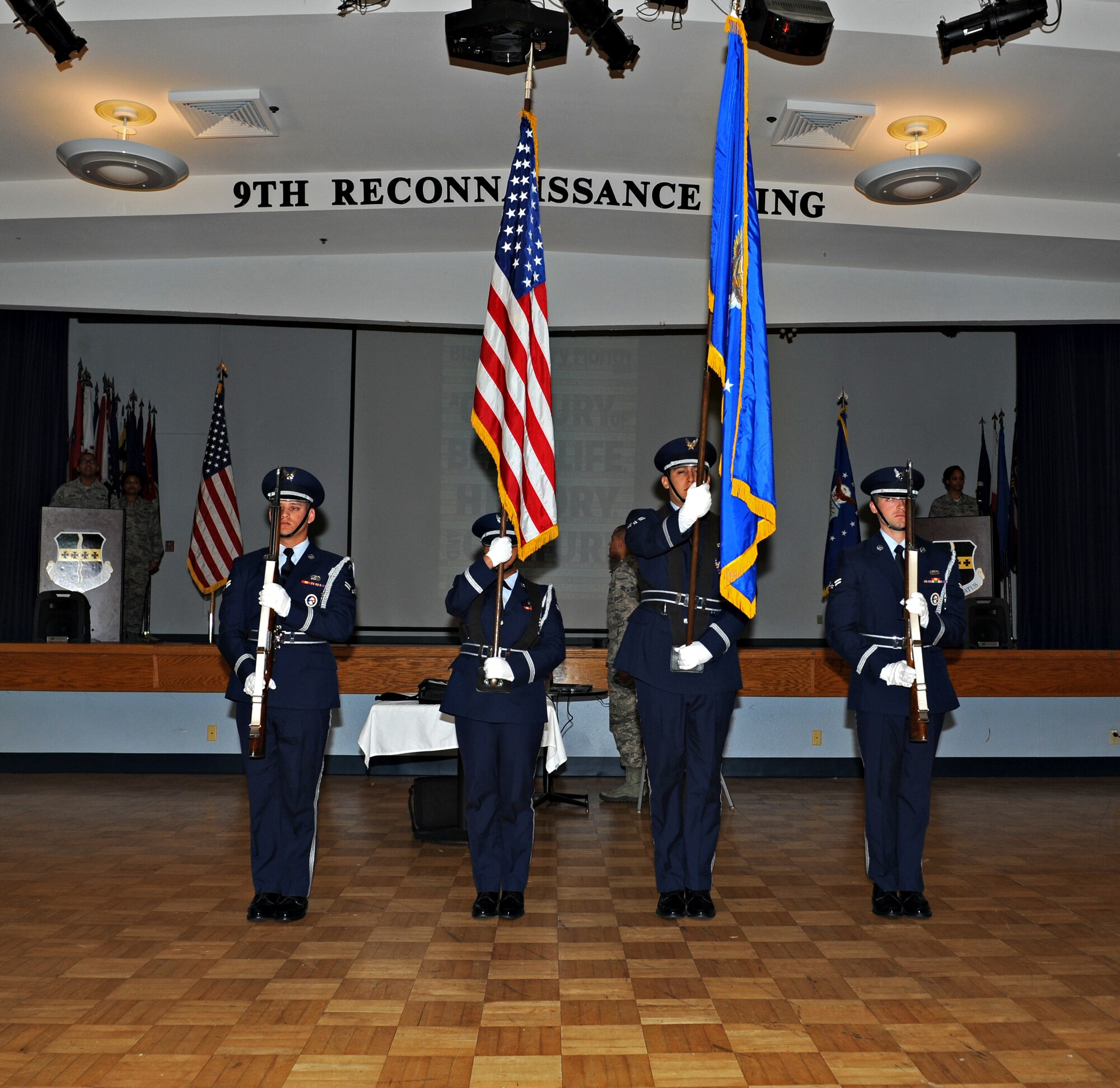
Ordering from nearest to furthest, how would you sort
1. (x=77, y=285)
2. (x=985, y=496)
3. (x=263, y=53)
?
(x=263, y=53)
(x=77, y=285)
(x=985, y=496)

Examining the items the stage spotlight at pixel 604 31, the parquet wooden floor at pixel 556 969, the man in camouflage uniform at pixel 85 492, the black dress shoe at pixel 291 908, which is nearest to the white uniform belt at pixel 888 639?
the parquet wooden floor at pixel 556 969

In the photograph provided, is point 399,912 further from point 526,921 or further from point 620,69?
point 620,69

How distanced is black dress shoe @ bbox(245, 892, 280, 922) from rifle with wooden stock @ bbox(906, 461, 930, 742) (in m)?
2.37

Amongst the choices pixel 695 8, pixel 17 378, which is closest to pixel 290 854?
pixel 695 8

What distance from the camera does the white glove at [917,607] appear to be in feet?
12.2

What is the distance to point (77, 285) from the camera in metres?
7.75

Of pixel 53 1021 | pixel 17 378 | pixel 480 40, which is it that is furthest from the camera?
pixel 17 378

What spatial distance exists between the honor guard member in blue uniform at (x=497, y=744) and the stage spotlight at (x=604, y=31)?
2.77 m

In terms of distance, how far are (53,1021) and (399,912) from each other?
138 cm

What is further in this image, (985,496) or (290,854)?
(985,496)

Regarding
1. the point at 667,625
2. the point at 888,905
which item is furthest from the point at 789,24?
the point at 888,905

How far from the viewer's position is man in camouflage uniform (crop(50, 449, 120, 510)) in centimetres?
827

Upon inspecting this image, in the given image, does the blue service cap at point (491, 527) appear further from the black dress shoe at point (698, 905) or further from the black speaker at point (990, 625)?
the black speaker at point (990, 625)

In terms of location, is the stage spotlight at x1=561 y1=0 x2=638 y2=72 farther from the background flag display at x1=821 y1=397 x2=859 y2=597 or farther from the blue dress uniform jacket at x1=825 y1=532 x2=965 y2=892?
the background flag display at x1=821 y1=397 x2=859 y2=597
